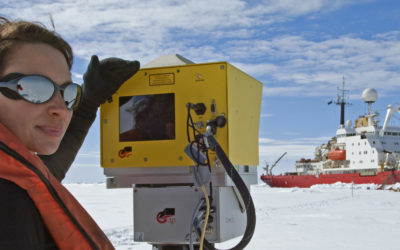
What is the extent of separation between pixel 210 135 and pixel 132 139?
552 millimetres

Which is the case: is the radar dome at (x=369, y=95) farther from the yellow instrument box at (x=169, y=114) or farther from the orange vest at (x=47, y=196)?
the orange vest at (x=47, y=196)

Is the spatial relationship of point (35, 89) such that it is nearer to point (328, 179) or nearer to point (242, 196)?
point (242, 196)

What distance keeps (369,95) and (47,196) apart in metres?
32.5

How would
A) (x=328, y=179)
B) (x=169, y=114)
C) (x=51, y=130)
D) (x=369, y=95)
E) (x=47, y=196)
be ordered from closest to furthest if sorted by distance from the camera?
(x=47, y=196), (x=51, y=130), (x=169, y=114), (x=328, y=179), (x=369, y=95)

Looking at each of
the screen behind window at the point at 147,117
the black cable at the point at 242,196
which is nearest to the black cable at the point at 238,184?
the black cable at the point at 242,196

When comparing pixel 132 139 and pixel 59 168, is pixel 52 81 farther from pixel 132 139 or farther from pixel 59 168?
pixel 132 139

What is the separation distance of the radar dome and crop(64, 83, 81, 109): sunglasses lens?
106 feet

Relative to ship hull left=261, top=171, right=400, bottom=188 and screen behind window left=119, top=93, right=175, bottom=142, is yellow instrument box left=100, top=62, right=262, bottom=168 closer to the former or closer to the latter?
screen behind window left=119, top=93, right=175, bottom=142

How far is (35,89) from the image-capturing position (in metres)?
0.89

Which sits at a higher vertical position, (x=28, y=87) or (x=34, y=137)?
(x=28, y=87)

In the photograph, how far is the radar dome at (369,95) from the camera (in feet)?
100

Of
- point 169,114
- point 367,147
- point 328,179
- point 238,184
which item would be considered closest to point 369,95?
point 367,147

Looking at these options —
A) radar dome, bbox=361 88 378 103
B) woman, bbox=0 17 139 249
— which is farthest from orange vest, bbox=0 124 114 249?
radar dome, bbox=361 88 378 103

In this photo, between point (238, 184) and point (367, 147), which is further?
point (367, 147)
